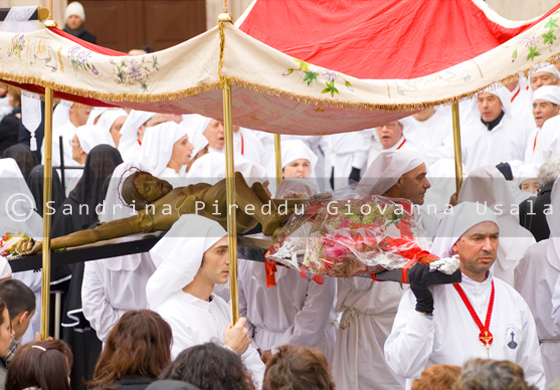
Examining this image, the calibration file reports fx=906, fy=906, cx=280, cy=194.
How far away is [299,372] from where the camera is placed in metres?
3.42

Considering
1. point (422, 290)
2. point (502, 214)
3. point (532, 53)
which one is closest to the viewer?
point (422, 290)

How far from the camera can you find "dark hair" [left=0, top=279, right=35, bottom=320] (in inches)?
183

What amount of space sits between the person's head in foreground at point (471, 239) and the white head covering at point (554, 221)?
1.00 meters

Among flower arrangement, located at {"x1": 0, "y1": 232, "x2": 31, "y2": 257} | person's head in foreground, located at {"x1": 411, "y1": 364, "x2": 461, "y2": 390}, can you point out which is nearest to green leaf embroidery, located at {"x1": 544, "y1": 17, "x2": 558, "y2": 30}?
person's head in foreground, located at {"x1": 411, "y1": 364, "x2": 461, "y2": 390}

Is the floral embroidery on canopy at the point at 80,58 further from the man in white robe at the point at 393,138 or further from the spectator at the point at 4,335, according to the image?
the man in white robe at the point at 393,138

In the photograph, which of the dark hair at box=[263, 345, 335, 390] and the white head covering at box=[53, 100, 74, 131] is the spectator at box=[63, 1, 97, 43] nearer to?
the white head covering at box=[53, 100, 74, 131]

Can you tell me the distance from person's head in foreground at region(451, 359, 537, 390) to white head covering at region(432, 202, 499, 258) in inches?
69.9

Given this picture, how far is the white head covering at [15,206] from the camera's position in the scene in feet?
21.6

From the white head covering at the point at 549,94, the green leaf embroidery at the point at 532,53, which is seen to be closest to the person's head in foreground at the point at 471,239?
the green leaf embroidery at the point at 532,53

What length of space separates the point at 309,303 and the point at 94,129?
14.2 feet

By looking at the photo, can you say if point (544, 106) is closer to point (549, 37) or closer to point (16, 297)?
point (549, 37)

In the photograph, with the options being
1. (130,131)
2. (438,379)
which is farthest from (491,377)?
(130,131)

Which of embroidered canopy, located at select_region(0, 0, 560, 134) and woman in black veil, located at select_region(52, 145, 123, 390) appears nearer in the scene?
embroidered canopy, located at select_region(0, 0, 560, 134)

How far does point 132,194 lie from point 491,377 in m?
3.67
